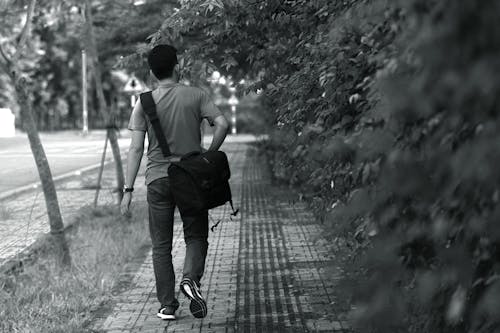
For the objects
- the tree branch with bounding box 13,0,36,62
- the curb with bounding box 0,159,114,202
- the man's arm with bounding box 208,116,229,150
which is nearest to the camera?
the man's arm with bounding box 208,116,229,150

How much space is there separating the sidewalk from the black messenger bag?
788mm

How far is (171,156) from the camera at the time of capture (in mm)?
6031

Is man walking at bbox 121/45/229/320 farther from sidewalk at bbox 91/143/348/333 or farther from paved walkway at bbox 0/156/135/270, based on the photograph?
paved walkway at bbox 0/156/135/270

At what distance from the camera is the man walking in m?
6.00

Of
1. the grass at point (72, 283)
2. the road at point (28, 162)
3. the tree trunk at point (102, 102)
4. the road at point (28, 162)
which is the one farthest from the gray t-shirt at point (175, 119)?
the road at point (28, 162)

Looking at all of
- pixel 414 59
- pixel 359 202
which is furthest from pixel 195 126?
pixel 414 59

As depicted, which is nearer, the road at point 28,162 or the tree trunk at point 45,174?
the tree trunk at point 45,174

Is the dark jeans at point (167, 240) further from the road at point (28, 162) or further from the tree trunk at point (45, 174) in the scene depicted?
the road at point (28, 162)

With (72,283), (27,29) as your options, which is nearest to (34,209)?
(27,29)

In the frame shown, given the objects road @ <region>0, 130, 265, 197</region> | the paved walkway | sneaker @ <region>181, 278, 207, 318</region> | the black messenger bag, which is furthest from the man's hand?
road @ <region>0, 130, 265, 197</region>

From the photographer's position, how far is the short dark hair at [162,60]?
597 cm

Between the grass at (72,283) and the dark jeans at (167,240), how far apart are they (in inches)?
24.3

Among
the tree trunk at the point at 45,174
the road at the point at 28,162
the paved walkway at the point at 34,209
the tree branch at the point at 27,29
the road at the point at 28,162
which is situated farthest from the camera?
the road at the point at 28,162

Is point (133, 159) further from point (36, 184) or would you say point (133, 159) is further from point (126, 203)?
point (36, 184)
